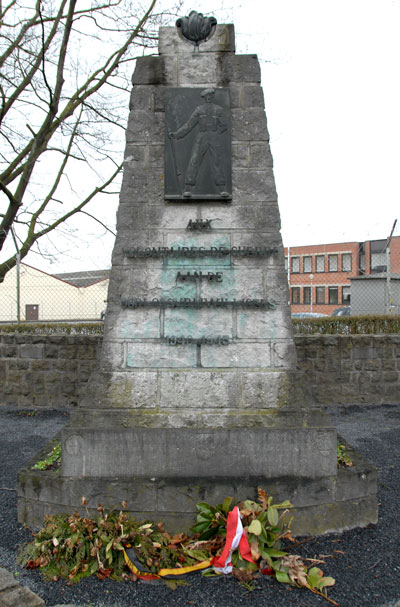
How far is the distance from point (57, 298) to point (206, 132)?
8967mm

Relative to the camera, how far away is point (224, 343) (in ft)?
11.4

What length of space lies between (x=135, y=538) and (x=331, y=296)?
33973mm

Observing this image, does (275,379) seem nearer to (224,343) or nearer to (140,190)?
(224,343)

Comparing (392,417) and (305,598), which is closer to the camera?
(305,598)

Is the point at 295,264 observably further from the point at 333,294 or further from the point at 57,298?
the point at 57,298

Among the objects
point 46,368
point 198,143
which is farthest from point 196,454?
point 46,368

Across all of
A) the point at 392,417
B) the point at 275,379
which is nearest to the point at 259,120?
the point at 275,379

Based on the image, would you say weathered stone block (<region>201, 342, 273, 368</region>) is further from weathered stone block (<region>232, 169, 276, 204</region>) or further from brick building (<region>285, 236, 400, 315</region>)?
brick building (<region>285, 236, 400, 315</region>)

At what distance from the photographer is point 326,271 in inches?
1426

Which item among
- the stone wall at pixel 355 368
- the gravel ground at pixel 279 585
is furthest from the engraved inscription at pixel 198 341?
the stone wall at pixel 355 368

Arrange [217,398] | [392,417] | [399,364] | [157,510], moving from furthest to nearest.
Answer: [399,364], [392,417], [217,398], [157,510]

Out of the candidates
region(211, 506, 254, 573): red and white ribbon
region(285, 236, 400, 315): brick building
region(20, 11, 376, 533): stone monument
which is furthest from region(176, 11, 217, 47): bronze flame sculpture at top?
region(285, 236, 400, 315): brick building

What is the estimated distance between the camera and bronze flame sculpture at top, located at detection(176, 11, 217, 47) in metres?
3.54

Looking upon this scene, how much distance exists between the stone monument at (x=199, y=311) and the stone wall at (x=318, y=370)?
4191mm
